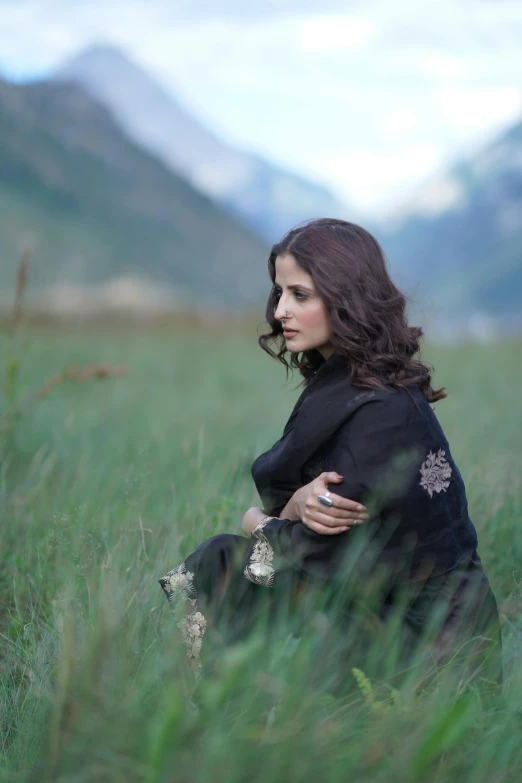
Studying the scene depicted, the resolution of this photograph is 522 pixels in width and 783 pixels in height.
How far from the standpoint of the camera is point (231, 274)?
8588cm

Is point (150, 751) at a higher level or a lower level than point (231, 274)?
lower

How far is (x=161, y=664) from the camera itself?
1.54m

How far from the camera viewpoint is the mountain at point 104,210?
223 ft

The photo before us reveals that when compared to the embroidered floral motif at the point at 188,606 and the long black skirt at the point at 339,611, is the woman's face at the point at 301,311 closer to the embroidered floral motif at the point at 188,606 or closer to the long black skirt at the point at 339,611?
the long black skirt at the point at 339,611

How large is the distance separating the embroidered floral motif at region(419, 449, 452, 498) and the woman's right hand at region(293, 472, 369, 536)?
191mm

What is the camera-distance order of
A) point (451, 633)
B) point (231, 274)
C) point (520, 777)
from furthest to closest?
point (231, 274) → point (451, 633) → point (520, 777)

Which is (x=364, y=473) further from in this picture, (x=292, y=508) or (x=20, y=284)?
(x=20, y=284)

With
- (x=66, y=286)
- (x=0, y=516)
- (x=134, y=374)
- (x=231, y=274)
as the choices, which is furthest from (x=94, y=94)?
(x=0, y=516)

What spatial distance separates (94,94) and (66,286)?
36.6 metres

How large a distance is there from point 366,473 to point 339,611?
1.08ft

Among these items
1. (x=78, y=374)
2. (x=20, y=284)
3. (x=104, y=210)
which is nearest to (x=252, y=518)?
(x=20, y=284)

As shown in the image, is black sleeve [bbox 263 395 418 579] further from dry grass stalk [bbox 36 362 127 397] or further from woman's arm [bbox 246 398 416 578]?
dry grass stalk [bbox 36 362 127 397]

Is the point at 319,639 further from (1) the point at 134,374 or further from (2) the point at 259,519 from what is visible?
(1) the point at 134,374

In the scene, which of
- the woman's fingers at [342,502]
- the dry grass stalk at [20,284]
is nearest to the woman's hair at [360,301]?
the woman's fingers at [342,502]
